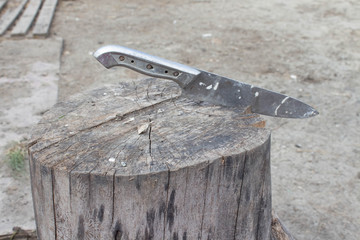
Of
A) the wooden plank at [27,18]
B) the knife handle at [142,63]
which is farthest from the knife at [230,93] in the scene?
the wooden plank at [27,18]

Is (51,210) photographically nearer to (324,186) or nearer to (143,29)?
(324,186)

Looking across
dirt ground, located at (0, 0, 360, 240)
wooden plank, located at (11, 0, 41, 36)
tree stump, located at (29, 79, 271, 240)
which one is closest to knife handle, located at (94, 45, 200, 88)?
tree stump, located at (29, 79, 271, 240)

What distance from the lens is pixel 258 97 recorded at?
1894 mm

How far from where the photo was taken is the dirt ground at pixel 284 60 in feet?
10.2

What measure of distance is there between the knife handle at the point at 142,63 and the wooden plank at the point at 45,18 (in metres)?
4.35

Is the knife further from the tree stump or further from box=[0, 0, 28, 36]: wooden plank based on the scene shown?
box=[0, 0, 28, 36]: wooden plank

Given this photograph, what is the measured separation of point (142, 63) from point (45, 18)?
4.91m

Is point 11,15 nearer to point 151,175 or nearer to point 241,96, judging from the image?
point 241,96

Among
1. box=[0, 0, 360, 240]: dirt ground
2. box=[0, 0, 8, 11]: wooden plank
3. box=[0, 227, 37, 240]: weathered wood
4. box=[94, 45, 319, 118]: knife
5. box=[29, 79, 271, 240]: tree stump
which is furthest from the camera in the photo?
box=[0, 0, 8, 11]: wooden plank

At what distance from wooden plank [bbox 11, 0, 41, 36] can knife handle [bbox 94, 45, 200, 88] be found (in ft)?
14.6

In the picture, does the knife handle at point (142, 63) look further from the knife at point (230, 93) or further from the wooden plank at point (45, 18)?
the wooden plank at point (45, 18)

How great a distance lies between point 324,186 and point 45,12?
4819 millimetres

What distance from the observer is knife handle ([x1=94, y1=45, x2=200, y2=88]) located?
169 centimetres

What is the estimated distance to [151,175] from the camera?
1.50m
